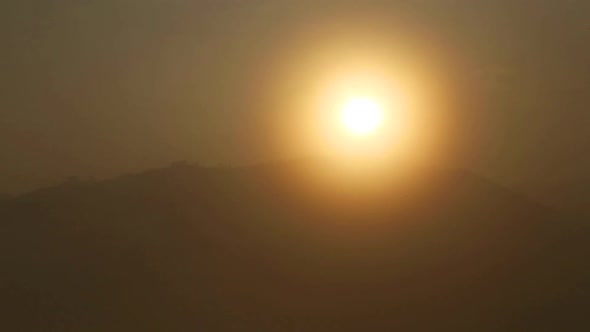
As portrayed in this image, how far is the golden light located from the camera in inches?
84.8

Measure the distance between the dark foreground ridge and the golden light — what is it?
190 mm

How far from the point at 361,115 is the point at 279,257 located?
0.47 m

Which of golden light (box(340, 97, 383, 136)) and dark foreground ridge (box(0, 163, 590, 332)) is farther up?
golden light (box(340, 97, 383, 136))

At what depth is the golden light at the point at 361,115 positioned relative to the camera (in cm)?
215

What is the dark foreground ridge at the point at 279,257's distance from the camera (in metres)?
2.12

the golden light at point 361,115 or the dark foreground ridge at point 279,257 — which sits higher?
the golden light at point 361,115

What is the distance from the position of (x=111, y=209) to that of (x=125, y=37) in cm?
49

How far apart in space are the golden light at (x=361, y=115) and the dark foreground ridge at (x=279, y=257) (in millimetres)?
190

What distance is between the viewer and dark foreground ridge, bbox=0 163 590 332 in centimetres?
212

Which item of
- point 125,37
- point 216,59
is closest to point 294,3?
point 216,59

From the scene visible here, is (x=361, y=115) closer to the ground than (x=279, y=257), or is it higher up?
higher up

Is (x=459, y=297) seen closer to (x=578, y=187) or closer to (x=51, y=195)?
(x=578, y=187)

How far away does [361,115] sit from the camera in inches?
85.1

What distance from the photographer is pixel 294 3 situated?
2113 mm
